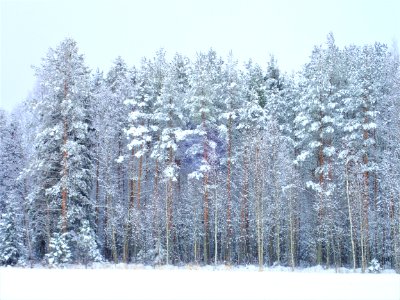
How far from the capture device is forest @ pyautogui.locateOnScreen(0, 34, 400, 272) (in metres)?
32.2

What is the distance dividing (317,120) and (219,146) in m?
8.78

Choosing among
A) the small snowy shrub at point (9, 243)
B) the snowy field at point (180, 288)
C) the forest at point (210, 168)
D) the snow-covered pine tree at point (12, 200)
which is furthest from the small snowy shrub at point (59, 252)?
the snowy field at point (180, 288)

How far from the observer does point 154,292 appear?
13539 mm

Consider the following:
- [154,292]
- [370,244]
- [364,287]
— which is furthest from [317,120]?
[154,292]

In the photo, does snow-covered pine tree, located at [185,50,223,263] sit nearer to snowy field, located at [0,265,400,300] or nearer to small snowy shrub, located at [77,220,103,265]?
small snowy shrub, located at [77,220,103,265]

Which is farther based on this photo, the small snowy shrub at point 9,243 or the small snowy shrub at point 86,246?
the small snowy shrub at point 9,243

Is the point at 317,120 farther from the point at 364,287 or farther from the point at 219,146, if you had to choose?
the point at 364,287

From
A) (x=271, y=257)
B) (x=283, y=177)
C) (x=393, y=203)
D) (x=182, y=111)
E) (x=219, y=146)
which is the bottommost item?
(x=271, y=257)

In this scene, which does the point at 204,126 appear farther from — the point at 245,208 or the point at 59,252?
the point at 59,252

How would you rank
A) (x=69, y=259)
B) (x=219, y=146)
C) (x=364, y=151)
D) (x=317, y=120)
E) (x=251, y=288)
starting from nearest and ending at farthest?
(x=251, y=288), (x=69, y=259), (x=364, y=151), (x=317, y=120), (x=219, y=146)

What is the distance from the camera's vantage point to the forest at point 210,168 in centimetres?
3222

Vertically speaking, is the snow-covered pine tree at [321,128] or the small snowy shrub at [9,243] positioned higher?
the snow-covered pine tree at [321,128]

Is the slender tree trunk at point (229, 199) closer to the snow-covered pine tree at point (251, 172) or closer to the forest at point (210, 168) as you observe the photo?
the forest at point (210, 168)

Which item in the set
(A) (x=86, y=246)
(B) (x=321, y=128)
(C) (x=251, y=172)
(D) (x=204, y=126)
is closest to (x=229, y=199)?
(C) (x=251, y=172)
